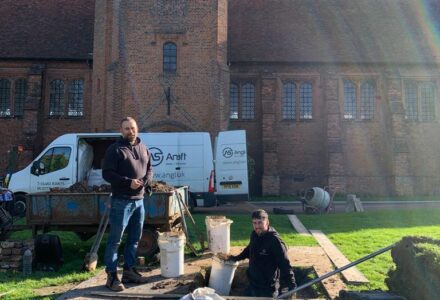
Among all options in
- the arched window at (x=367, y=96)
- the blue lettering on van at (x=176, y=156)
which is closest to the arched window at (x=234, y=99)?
the arched window at (x=367, y=96)

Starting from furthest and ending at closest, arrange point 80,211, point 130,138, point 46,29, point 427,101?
point 46,29 → point 427,101 → point 80,211 → point 130,138

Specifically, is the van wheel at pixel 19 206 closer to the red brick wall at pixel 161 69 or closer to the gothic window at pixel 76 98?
the red brick wall at pixel 161 69

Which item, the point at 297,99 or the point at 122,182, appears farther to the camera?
the point at 297,99

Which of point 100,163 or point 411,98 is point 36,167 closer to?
point 100,163

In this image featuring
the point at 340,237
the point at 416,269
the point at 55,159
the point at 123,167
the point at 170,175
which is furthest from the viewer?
the point at 170,175

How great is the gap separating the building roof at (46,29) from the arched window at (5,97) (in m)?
1.67

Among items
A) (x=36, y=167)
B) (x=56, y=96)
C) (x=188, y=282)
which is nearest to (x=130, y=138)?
(x=188, y=282)

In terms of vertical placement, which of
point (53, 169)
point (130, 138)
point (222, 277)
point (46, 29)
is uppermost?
point (46, 29)

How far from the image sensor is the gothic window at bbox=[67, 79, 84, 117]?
24109 millimetres

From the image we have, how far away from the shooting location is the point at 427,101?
24.4 metres

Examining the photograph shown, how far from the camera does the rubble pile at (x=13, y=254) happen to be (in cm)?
754

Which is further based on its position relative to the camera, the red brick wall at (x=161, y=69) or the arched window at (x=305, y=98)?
the arched window at (x=305, y=98)

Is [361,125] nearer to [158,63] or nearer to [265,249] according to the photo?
[158,63]

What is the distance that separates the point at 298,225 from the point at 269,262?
22.6 feet
